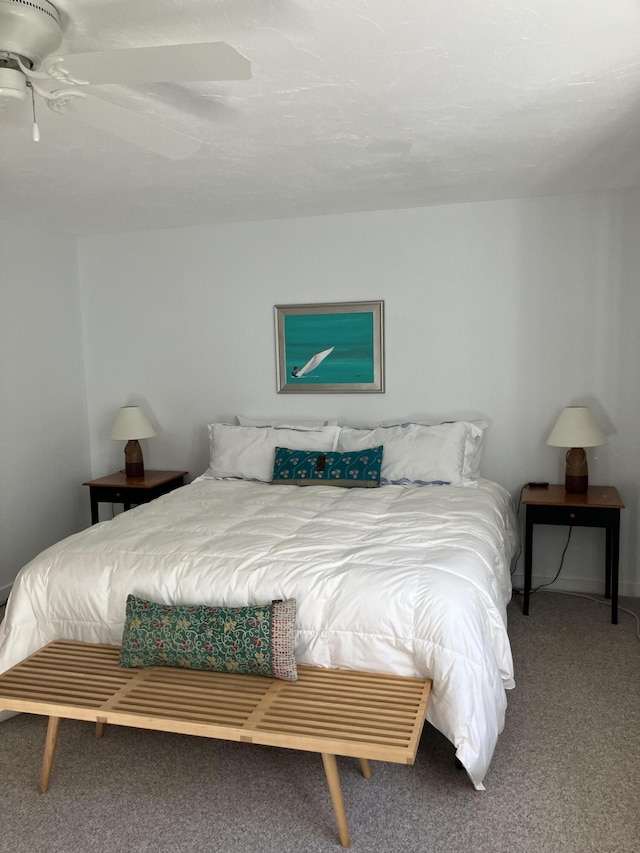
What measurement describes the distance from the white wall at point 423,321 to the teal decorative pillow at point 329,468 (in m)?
0.51

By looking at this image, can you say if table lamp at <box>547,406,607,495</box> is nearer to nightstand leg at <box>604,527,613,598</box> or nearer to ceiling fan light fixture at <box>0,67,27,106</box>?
nightstand leg at <box>604,527,613,598</box>

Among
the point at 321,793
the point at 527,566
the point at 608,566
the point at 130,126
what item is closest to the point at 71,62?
the point at 130,126

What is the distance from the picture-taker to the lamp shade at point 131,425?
180 inches

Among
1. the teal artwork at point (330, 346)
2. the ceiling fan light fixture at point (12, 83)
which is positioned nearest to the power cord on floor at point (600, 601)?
the teal artwork at point (330, 346)

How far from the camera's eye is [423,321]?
427cm

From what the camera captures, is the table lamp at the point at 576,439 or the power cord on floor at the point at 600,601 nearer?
the power cord on floor at the point at 600,601

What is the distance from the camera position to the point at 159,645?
7.93 feet

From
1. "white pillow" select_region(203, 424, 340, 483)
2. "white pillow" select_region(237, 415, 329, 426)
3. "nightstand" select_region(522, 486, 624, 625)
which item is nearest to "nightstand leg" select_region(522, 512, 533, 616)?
"nightstand" select_region(522, 486, 624, 625)

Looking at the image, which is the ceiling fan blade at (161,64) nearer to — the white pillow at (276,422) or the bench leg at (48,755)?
the bench leg at (48,755)

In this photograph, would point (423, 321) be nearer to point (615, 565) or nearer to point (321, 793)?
A: point (615, 565)

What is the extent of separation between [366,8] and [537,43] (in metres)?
0.54

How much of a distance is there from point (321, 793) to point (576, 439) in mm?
2279

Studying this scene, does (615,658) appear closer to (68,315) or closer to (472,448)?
(472,448)

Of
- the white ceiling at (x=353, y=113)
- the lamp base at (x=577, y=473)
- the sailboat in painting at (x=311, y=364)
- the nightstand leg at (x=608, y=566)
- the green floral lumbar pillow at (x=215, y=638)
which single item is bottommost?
the nightstand leg at (x=608, y=566)
